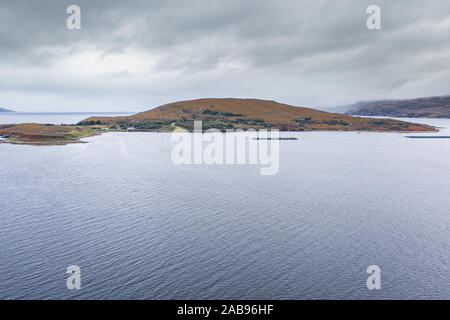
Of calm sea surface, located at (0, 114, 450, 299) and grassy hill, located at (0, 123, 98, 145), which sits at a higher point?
grassy hill, located at (0, 123, 98, 145)

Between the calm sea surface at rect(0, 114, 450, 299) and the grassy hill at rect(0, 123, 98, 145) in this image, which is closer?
the calm sea surface at rect(0, 114, 450, 299)

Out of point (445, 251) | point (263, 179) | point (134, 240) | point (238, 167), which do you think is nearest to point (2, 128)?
point (238, 167)

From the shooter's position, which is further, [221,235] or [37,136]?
[37,136]

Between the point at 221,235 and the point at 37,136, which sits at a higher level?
the point at 37,136

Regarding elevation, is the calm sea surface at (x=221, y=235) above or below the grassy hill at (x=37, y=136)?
below

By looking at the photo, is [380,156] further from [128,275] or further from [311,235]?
[128,275]

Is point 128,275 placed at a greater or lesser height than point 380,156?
lesser

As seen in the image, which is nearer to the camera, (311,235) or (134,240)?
(134,240)

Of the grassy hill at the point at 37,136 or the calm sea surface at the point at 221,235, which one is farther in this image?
the grassy hill at the point at 37,136
